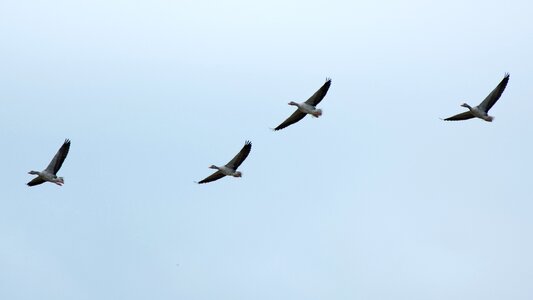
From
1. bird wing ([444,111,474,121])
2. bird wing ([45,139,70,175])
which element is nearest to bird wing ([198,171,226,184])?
bird wing ([45,139,70,175])

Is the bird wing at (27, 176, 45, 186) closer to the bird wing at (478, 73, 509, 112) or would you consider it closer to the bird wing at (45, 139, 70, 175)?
the bird wing at (45, 139, 70, 175)

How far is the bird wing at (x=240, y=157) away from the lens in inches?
2763

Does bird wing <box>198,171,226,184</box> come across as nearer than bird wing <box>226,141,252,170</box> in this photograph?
No

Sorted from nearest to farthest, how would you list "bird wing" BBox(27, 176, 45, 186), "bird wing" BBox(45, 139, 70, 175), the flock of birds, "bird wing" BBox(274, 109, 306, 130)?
"bird wing" BBox(45, 139, 70, 175) → the flock of birds → "bird wing" BBox(27, 176, 45, 186) → "bird wing" BBox(274, 109, 306, 130)

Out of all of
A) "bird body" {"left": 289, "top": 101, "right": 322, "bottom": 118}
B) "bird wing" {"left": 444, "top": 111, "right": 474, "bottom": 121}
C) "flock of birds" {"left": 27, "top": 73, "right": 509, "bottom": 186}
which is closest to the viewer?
"flock of birds" {"left": 27, "top": 73, "right": 509, "bottom": 186}

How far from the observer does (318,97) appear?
7006 centimetres

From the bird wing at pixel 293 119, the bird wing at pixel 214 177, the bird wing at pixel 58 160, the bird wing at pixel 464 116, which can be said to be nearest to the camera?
the bird wing at pixel 58 160

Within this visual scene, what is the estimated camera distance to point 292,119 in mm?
72438

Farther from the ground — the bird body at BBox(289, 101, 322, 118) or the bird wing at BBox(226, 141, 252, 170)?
the bird body at BBox(289, 101, 322, 118)

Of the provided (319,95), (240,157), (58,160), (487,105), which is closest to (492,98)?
(487,105)

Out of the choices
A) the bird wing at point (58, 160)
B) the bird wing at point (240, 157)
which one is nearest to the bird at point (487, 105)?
the bird wing at point (240, 157)

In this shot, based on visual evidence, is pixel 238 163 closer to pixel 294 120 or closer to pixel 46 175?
pixel 294 120

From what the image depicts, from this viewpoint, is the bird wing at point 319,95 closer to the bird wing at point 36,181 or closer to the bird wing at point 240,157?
the bird wing at point 240,157

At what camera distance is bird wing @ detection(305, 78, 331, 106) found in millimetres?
69562
